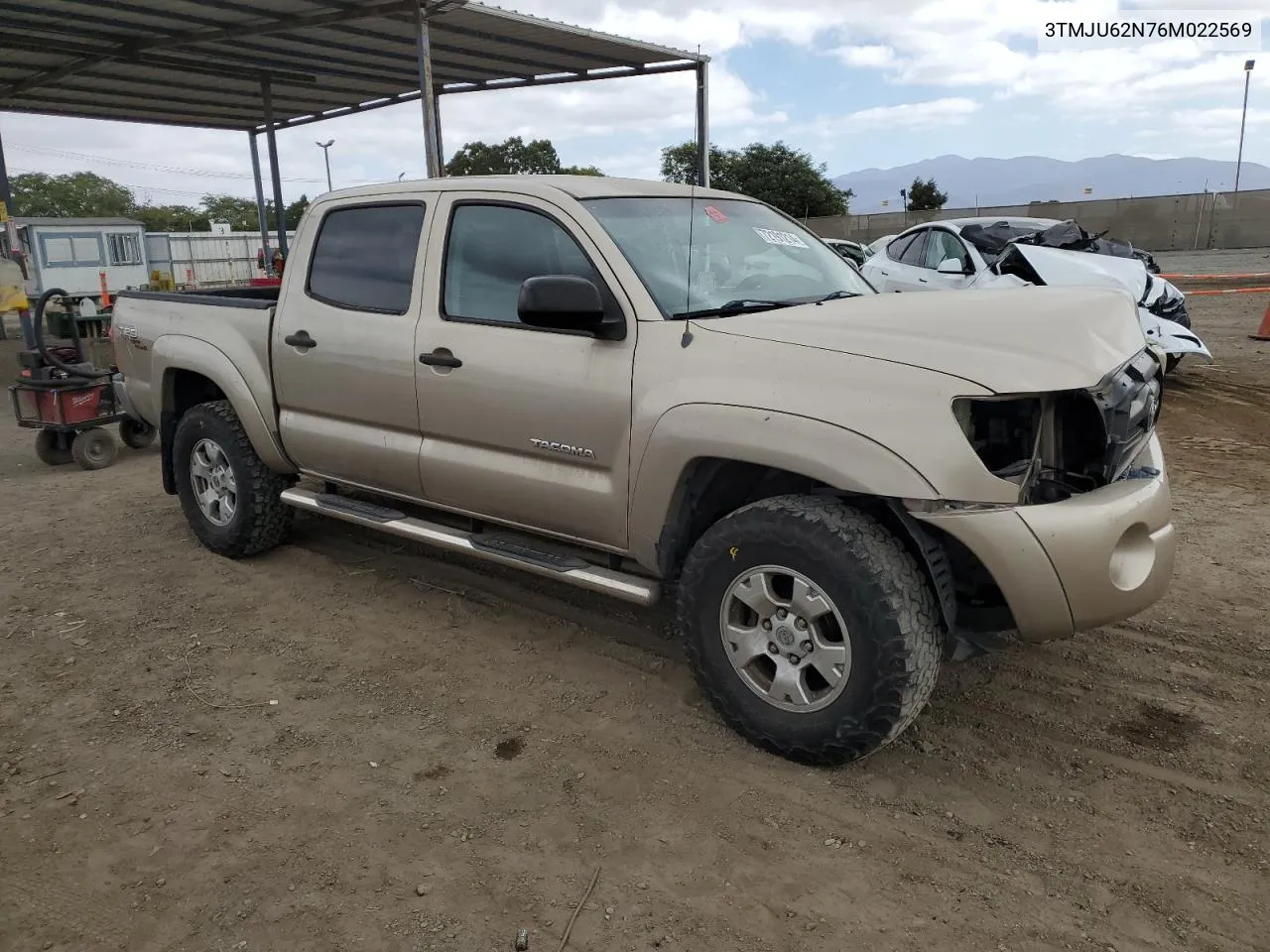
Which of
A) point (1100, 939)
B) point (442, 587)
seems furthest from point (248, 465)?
point (1100, 939)

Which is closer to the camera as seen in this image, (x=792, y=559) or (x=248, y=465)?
(x=792, y=559)

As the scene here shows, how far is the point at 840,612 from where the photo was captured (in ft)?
9.53

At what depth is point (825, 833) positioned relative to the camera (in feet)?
9.21

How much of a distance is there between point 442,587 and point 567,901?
250 centimetres

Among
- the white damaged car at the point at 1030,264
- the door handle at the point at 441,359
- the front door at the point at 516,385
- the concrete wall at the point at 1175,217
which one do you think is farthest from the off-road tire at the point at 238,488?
the concrete wall at the point at 1175,217

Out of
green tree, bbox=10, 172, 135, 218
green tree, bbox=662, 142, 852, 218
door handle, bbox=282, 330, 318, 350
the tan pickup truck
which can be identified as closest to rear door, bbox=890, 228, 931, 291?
the tan pickup truck

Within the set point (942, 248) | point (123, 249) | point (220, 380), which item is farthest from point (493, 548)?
point (123, 249)

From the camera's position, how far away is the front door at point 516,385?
348cm

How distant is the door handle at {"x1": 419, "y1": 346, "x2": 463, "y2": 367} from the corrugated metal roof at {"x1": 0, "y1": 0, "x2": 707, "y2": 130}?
738 centimetres

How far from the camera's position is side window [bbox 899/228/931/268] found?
10375mm

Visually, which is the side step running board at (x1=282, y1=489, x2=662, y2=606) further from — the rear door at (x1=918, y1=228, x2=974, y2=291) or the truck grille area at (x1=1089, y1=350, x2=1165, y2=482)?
the rear door at (x1=918, y1=228, x2=974, y2=291)

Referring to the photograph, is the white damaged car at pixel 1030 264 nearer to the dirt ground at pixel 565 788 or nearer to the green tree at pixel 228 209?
the dirt ground at pixel 565 788

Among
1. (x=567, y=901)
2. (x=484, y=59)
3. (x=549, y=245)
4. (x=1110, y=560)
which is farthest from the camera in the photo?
(x=484, y=59)

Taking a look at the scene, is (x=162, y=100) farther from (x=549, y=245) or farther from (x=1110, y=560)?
(x=1110, y=560)
